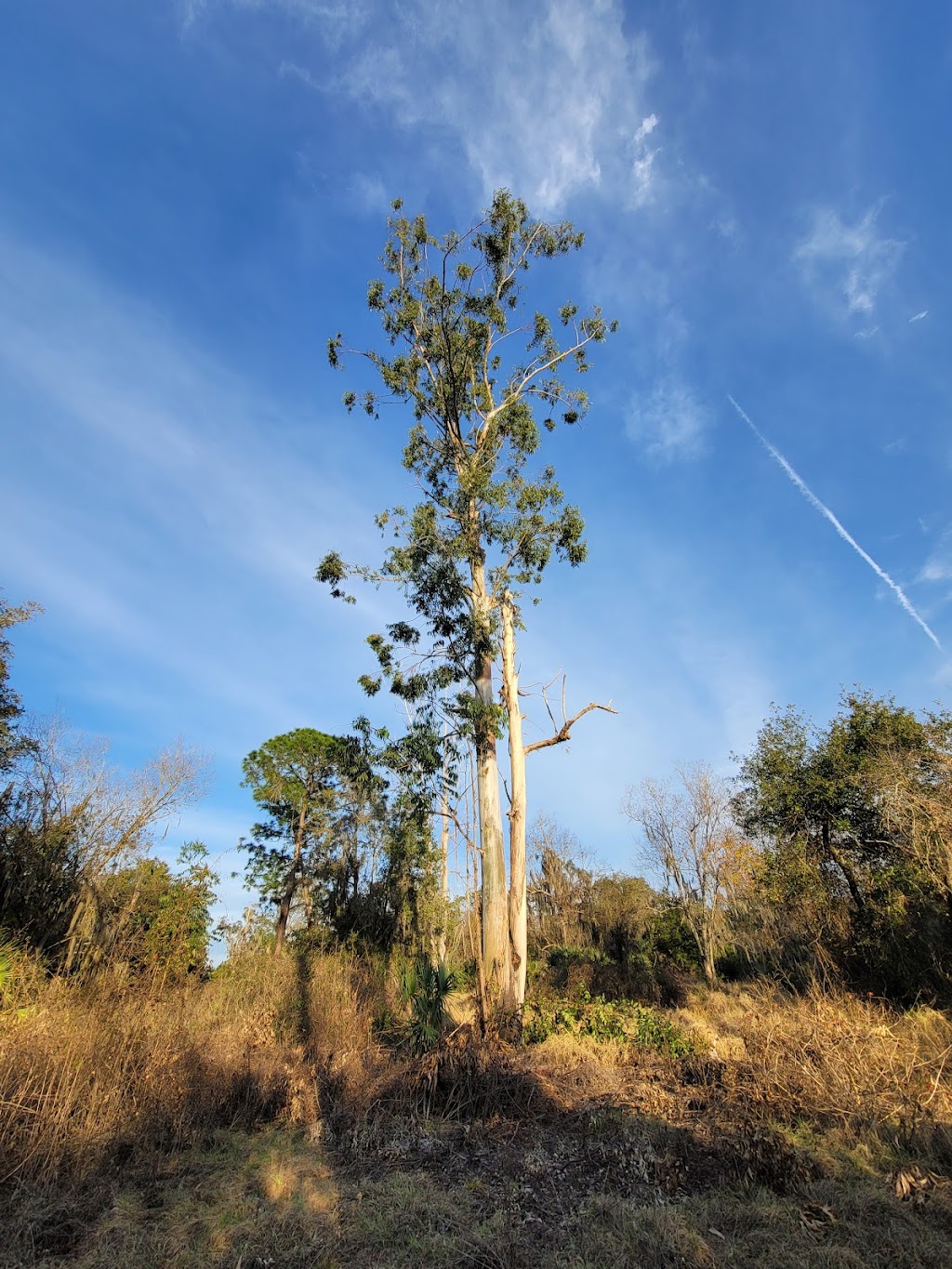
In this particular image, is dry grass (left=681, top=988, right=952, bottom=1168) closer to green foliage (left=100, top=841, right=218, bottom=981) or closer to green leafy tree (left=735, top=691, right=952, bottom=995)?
green leafy tree (left=735, top=691, right=952, bottom=995)

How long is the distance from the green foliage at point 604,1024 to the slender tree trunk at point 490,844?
73 cm

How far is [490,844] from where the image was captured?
38.5ft

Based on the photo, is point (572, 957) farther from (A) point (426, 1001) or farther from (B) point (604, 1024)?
(A) point (426, 1001)

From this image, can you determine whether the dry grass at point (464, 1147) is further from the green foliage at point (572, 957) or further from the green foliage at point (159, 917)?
the green foliage at point (572, 957)

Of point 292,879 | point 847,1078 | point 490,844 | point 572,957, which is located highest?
point 292,879

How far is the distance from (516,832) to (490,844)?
2.51ft

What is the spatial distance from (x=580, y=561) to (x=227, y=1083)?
1203cm

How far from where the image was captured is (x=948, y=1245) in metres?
3.44

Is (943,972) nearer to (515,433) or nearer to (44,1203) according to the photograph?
(44,1203)

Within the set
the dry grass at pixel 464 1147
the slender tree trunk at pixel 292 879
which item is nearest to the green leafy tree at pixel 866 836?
the dry grass at pixel 464 1147

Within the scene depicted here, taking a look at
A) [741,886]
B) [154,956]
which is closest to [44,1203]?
[154,956]

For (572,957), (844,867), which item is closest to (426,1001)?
(844,867)

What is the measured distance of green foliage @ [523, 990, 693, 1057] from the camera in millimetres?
Result: 9086

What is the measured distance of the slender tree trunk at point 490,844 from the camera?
10812mm
